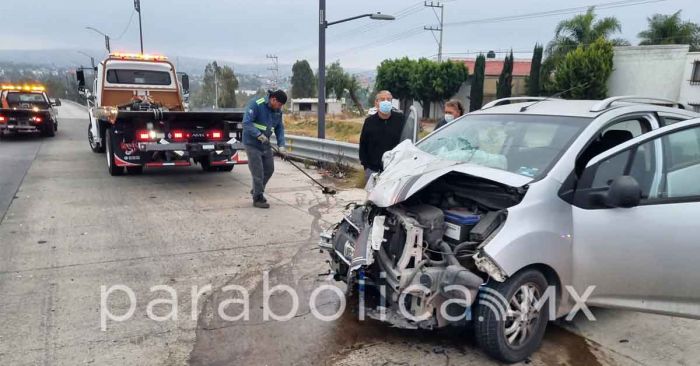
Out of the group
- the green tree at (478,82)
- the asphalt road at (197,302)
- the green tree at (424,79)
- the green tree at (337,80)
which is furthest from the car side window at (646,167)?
the green tree at (337,80)

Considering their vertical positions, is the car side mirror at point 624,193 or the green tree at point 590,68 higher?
the green tree at point 590,68

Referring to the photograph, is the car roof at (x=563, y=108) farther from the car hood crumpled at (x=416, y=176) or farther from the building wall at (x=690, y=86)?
the building wall at (x=690, y=86)

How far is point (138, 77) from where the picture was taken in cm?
1172

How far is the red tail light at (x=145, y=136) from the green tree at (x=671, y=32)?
36.2 meters

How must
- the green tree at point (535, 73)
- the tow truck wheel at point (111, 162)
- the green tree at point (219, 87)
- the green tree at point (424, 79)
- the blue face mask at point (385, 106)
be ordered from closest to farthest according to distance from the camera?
the blue face mask at point (385, 106), the tow truck wheel at point (111, 162), the green tree at point (535, 73), the green tree at point (424, 79), the green tree at point (219, 87)

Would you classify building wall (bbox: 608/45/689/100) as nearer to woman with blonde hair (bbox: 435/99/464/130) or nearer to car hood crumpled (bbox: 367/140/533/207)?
woman with blonde hair (bbox: 435/99/464/130)

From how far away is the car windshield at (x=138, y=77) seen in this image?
11.4 m

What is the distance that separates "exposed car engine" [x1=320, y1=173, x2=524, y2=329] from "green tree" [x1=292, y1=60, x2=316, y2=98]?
94957mm

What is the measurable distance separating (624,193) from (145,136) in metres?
7.65

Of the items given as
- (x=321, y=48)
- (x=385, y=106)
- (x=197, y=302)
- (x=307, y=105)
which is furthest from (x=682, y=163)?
(x=307, y=105)

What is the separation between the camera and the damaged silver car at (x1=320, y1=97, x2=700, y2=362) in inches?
122

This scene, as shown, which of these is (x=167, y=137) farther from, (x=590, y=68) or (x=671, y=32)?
(x=671, y=32)

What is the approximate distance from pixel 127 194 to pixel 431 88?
4110 cm

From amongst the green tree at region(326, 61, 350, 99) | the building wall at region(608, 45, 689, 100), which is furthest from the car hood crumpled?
the green tree at region(326, 61, 350, 99)
